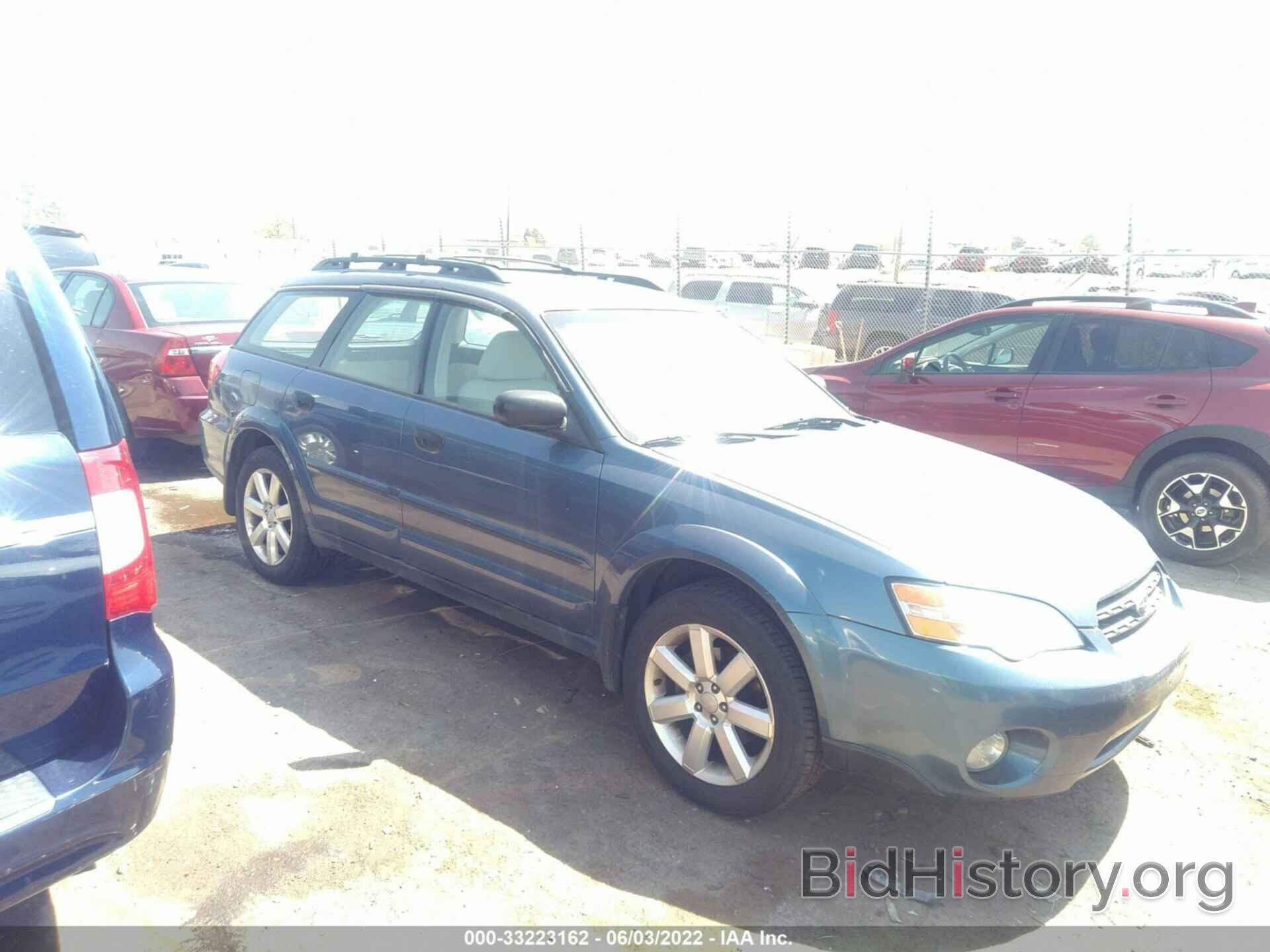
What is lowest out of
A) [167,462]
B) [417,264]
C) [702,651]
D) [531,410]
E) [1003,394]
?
[167,462]

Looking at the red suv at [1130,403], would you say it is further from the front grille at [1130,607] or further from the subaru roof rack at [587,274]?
the front grille at [1130,607]

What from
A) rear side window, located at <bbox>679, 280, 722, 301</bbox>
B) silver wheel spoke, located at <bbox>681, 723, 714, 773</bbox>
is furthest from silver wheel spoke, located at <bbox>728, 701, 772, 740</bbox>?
rear side window, located at <bbox>679, 280, 722, 301</bbox>

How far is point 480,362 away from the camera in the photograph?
13.9 ft

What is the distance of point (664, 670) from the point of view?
3373 mm

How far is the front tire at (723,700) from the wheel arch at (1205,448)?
4297mm

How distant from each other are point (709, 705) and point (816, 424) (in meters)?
1.45

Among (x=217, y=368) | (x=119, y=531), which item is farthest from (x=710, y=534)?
(x=217, y=368)

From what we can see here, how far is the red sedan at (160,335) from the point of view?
752 centimetres

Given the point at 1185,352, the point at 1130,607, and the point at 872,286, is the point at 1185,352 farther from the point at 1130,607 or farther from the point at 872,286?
the point at 872,286

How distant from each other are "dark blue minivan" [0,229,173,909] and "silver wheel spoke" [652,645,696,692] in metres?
1.56

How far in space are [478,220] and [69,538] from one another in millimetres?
20472

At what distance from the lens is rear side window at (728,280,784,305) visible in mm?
17406

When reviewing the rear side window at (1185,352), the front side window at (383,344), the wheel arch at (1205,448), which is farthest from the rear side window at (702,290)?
the front side window at (383,344)

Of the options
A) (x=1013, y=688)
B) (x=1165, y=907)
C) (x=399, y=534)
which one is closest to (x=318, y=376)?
(x=399, y=534)
